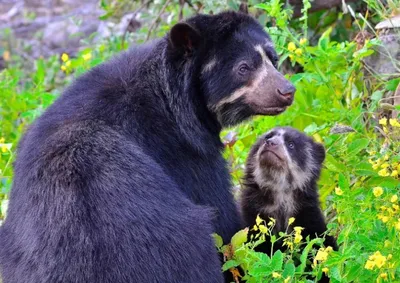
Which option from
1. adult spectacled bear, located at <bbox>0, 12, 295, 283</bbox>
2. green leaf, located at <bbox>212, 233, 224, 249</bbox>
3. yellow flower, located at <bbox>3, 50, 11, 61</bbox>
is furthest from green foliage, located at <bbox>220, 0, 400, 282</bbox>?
yellow flower, located at <bbox>3, 50, 11, 61</bbox>

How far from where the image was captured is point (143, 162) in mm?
5066

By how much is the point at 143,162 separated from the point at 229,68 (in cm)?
101

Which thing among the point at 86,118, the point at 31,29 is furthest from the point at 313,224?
the point at 31,29

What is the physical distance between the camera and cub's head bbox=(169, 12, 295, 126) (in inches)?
222

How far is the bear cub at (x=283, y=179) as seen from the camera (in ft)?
20.7

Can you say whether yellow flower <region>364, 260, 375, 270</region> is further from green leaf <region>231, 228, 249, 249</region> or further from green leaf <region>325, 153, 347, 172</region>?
green leaf <region>325, 153, 347, 172</region>

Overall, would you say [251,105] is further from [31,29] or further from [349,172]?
→ [31,29]

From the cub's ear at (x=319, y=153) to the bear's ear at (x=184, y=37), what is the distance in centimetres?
135

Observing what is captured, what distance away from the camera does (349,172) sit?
20.2 feet

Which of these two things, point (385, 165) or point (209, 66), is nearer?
point (385, 165)

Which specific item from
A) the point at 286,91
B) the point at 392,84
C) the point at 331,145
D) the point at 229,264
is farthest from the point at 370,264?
the point at 331,145

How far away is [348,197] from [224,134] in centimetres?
291

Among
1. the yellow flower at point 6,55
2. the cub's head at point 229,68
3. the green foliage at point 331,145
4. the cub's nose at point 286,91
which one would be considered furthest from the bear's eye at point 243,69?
the yellow flower at point 6,55

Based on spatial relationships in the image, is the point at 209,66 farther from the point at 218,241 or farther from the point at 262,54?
the point at 218,241
